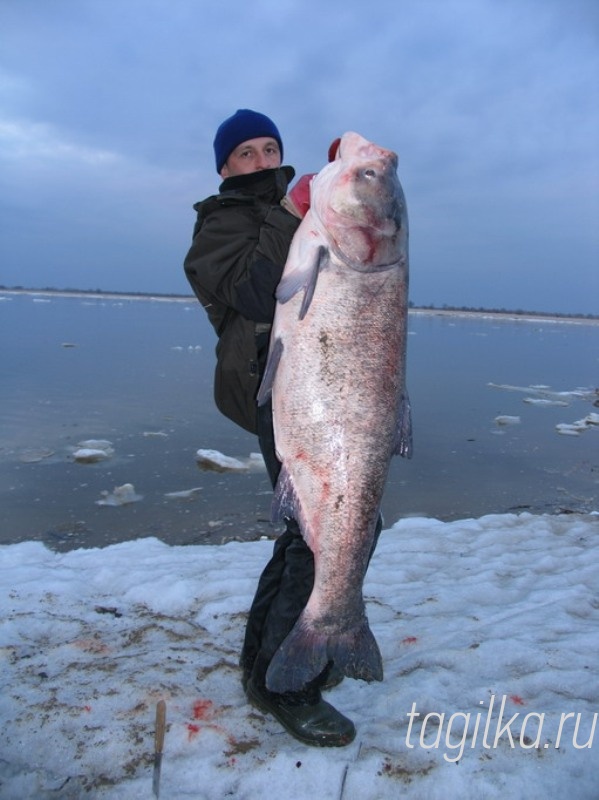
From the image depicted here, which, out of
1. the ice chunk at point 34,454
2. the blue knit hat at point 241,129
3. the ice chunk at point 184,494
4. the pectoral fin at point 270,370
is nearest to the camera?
the pectoral fin at point 270,370

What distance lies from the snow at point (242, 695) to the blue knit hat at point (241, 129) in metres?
2.91

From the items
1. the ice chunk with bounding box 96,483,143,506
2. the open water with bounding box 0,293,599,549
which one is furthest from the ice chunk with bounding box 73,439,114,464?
the ice chunk with bounding box 96,483,143,506

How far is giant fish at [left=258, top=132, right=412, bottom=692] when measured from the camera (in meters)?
2.64

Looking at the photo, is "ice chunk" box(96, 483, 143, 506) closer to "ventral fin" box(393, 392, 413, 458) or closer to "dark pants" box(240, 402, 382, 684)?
"dark pants" box(240, 402, 382, 684)

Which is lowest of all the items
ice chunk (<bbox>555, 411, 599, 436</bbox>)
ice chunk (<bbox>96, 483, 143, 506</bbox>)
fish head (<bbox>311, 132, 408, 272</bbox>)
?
ice chunk (<bbox>96, 483, 143, 506</bbox>)

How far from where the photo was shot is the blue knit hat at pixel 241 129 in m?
3.27

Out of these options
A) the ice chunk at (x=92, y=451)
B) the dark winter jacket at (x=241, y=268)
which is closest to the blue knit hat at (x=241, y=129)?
the dark winter jacket at (x=241, y=268)

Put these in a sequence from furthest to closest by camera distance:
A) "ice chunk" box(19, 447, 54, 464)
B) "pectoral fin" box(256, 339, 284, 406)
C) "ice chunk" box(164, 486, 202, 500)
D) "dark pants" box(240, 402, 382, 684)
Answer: "ice chunk" box(19, 447, 54, 464) < "ice chunk" box(164, 486, 202, 500) < "dark pants" box(240, 402, 382, 684) < "pectoral fin" box(256, 339, 284, 406)

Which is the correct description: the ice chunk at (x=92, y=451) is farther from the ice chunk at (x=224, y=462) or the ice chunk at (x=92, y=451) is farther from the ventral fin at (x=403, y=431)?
the ventral fin at (x=403, y=431)

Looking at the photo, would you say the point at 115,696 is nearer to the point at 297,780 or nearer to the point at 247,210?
the point at 297,780

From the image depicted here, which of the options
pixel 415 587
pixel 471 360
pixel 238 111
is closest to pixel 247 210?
pixel 238 111

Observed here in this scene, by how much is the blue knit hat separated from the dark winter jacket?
27cm

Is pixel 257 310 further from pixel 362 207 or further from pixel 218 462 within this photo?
pixel 218 462

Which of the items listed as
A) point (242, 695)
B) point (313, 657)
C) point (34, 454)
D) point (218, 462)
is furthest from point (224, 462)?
point (313, 657)
